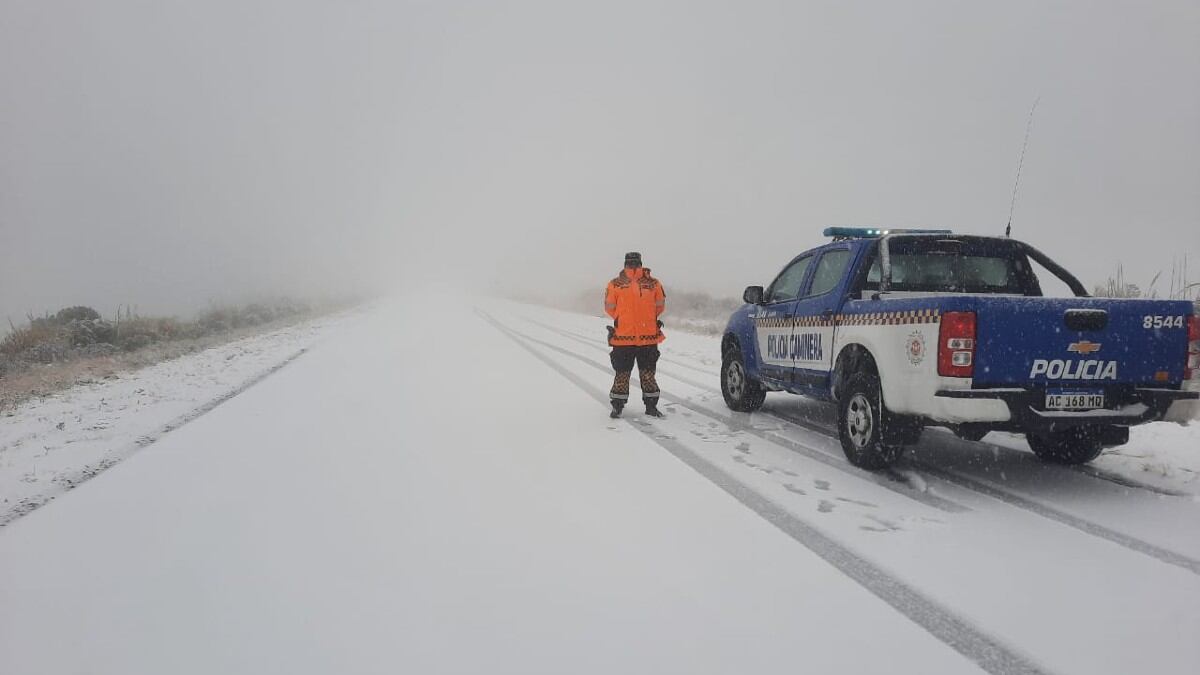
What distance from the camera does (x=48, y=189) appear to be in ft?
269

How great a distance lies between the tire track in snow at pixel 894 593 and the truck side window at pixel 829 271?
2.39 meters

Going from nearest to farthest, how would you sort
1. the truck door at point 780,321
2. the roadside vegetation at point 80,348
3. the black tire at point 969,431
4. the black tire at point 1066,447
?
the black tire at point 969,431 < the black tire at point 1066,447 < the truck door at point 780,321 < the roadside vegetation at point 80,348

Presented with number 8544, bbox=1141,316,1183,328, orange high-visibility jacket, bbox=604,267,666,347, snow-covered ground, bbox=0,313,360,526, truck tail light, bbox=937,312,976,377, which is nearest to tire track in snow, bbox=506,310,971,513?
truck tail light, bbox=937,312,976,377

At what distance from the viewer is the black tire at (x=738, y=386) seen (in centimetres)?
759

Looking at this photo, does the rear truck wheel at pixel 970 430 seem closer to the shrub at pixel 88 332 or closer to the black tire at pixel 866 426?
the black tire at pixel 866 426

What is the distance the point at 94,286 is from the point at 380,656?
62873mm

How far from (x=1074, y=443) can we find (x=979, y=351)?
184cm

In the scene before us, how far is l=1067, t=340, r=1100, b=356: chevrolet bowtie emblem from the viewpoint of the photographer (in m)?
4.22

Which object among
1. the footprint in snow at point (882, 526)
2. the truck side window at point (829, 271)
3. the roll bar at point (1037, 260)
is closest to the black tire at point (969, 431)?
the footprint in snow at point (882, 526)

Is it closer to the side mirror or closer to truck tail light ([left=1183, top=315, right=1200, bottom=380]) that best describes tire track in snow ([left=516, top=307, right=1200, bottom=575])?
truck tail light ([left=1183, top=315, right=1200, bottom=380])

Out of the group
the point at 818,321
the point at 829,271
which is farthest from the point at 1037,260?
the point at 818,321

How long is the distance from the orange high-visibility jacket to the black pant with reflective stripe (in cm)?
9

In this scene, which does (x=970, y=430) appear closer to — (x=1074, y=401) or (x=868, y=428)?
(x=1074, y=401)

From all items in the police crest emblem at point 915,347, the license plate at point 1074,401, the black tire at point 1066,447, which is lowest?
the black tire at point 1066,447
